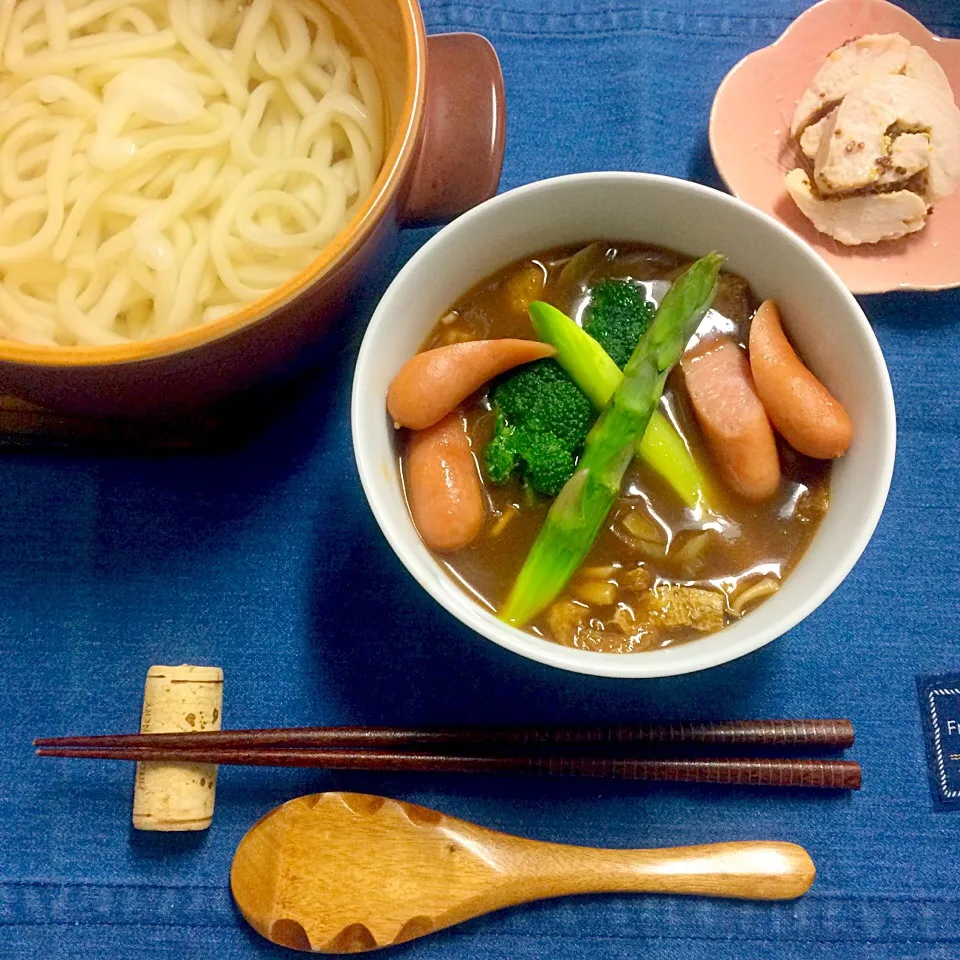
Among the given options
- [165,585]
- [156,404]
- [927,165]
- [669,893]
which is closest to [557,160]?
[927,165]

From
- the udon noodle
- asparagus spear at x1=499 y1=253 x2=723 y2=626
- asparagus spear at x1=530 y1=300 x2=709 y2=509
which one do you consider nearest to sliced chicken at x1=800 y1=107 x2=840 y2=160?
asparagus spear at x1=499 y1=253 x2=723 y2=626

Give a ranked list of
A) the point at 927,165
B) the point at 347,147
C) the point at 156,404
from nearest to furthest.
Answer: the point at 156,404
the point at 347,147
the point at 927,165

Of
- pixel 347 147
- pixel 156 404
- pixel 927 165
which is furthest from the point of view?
pixel 927 165

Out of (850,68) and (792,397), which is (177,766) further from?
(850,68)

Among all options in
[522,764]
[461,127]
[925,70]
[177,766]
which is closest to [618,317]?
[461,127]

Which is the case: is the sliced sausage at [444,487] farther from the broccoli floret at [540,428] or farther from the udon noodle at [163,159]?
the udon noodle at [163,159]

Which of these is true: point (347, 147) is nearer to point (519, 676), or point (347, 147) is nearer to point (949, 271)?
point (519, 676)
